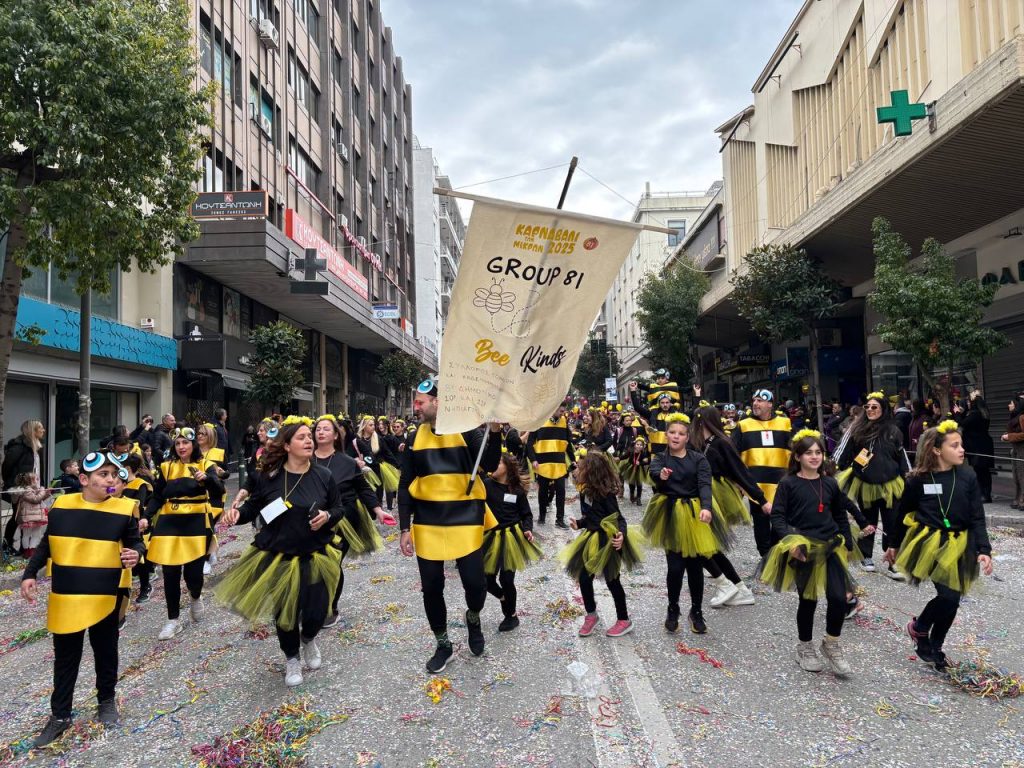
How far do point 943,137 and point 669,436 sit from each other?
988cm

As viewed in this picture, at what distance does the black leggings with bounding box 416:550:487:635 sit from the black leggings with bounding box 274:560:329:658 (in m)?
0.65

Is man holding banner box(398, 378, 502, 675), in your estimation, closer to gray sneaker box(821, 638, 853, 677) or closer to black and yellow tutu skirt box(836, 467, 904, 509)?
gray sneaker box(821, 638, 853, 677)

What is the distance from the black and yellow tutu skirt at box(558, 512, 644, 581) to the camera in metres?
4.99

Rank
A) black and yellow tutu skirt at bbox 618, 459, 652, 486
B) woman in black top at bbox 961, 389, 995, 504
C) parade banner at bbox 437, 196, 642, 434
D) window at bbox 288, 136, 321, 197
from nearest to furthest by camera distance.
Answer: parade banner at bbox 437, 196, 642, 434, woman in black top at bbox 961, 389, 995, 504, black and yellow tutu skirt at bbox 618, 459, 652, 486, window at bbox 288, 136, 321, 197

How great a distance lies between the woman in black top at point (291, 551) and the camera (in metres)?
4.28

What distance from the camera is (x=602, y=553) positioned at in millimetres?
4996

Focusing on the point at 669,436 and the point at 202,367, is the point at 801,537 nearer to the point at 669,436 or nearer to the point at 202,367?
the point at 669,436

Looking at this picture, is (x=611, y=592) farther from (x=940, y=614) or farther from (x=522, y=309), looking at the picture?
(x=522, y=309)

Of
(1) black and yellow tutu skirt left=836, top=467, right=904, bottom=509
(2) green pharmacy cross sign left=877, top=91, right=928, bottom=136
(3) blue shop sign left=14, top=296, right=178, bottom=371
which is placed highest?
(2) green pharmacy cross sign left=877, top=91, right=928, bottom=136

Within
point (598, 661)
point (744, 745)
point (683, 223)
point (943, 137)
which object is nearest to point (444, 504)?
point (598, 661)

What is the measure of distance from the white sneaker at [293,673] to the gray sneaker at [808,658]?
318 centimetres

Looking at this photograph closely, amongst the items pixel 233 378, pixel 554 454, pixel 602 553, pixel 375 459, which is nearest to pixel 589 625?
pixel 602 553

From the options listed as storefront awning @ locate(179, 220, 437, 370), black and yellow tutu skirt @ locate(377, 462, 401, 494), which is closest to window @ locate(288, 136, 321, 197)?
storefront awning @ locate(179, 220, 437, 370)

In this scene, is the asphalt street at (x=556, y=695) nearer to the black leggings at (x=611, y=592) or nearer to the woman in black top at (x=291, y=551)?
the black leggings at (x=611, y=592)
